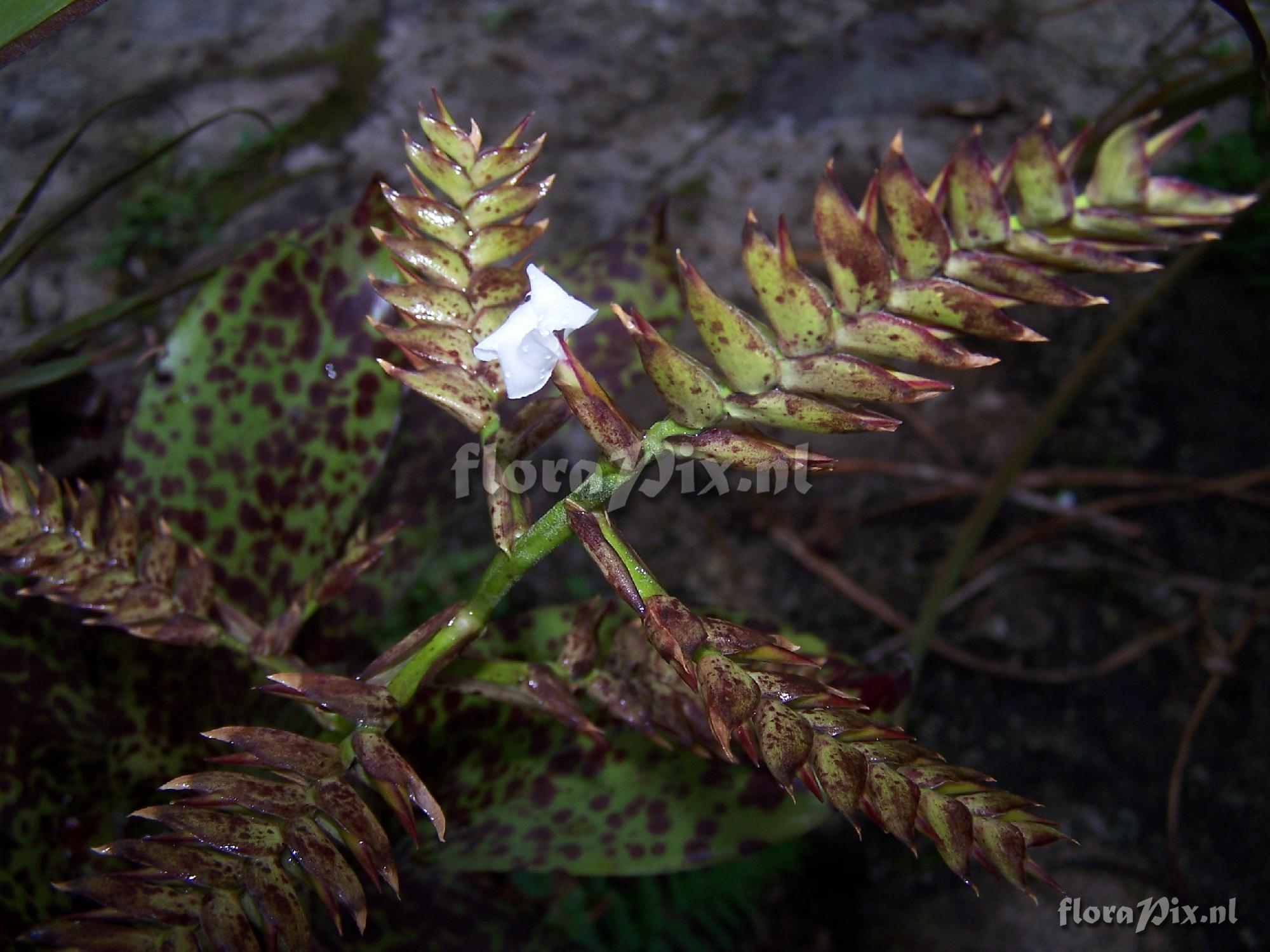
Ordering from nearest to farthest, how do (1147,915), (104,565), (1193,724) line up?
(104,565) → (1147,915) → (1193,724)

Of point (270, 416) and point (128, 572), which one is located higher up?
point (270, 416)

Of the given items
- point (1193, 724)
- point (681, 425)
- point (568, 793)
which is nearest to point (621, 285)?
point (681, 425)

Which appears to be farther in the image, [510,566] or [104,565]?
[104,565]

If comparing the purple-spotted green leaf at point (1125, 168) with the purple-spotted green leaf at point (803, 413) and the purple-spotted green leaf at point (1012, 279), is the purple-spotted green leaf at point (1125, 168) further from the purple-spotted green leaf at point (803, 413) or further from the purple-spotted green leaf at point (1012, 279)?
the purple-spotted green leaf at point (803, 413)

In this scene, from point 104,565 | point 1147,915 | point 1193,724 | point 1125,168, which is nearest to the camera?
point 1125,168

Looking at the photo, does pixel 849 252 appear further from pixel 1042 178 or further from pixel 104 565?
pixel 104 565

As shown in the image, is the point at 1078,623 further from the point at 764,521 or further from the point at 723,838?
the point at 723,838
